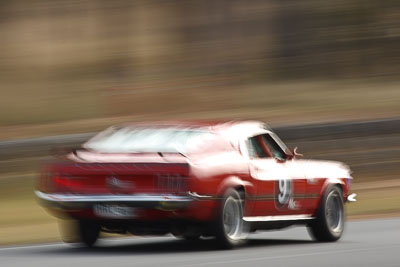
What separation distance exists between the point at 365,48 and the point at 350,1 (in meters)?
2.07

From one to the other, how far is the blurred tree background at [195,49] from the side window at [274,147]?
2226cm

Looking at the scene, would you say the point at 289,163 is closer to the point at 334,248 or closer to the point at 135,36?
the point at 334,248

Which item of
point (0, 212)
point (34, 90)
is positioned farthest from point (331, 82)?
Answer: point (0, 212)

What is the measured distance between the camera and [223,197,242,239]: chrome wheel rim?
40.3 ft

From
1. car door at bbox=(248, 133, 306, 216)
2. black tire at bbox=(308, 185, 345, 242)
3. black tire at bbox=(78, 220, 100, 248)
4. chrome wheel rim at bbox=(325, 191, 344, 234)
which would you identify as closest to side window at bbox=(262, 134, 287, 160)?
car door at bbox=(248, 133, 306, 216)

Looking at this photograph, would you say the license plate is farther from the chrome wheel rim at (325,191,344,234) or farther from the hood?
the chrome wheel rim at (325,191,344,234)

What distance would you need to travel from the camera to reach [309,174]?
13.9 metres

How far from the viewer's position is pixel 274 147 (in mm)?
13727

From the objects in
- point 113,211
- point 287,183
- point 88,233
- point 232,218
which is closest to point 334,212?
point 287,183

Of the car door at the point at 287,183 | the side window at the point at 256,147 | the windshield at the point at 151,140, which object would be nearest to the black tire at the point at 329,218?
the car door at the point at 287,183

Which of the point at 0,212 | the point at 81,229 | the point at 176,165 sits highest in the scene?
the point at 176,165

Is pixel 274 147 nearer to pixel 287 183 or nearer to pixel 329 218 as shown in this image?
pixel 287 183

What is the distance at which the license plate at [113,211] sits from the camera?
1195 cm

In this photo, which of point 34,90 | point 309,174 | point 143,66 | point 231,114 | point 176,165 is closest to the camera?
point 176,165
